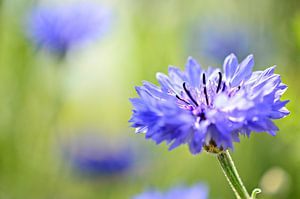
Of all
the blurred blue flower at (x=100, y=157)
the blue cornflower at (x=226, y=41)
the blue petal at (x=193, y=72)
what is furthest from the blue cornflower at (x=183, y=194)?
the blue cornflower at (x=226, y=41)

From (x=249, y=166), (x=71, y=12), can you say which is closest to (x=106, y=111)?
(x=71, y=12)

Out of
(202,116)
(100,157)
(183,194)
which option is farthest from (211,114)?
(100,157)

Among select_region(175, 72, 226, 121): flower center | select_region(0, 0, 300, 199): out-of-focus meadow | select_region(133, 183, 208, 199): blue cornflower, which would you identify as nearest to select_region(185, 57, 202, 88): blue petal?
select_region(175, 72, 226, 121): flower center

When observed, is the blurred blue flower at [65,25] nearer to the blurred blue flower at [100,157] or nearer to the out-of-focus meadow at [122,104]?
the out-of-focus meadow at [122,104]

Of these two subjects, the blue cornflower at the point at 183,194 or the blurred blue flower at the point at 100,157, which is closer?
the blue cornflower at the point at 183,194

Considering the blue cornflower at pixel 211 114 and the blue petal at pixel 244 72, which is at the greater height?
the blue petal at pixel 244 72

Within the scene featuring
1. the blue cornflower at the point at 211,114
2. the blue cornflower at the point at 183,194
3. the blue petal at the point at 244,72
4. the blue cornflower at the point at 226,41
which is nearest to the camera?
the blue cornflower at the point at 211,114

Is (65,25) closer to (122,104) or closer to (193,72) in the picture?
(122,104)
